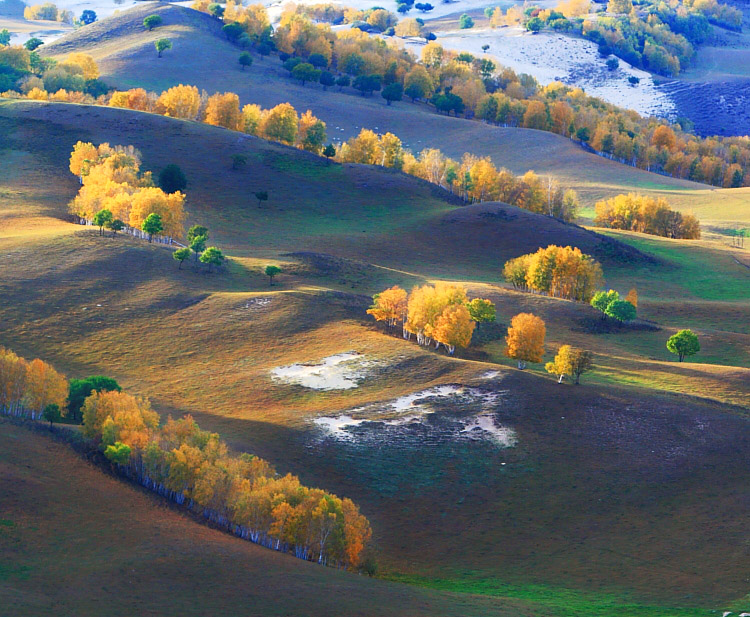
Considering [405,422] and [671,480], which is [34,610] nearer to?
[405,422]

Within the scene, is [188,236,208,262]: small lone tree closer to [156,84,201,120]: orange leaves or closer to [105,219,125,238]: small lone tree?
[105,219,125,238]: small lone tree

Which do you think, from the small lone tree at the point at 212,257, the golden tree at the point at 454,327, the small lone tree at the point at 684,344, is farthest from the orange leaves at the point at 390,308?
the small lone tree at the point at 684,344

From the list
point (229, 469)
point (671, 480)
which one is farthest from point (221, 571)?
point (671, 480)

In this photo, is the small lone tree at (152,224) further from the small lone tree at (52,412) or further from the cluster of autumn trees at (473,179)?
the cluster of autumn trees at (473,179)

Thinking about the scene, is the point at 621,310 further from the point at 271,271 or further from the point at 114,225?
the point at 114,225

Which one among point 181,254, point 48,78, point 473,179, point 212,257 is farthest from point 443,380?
point 48,78
